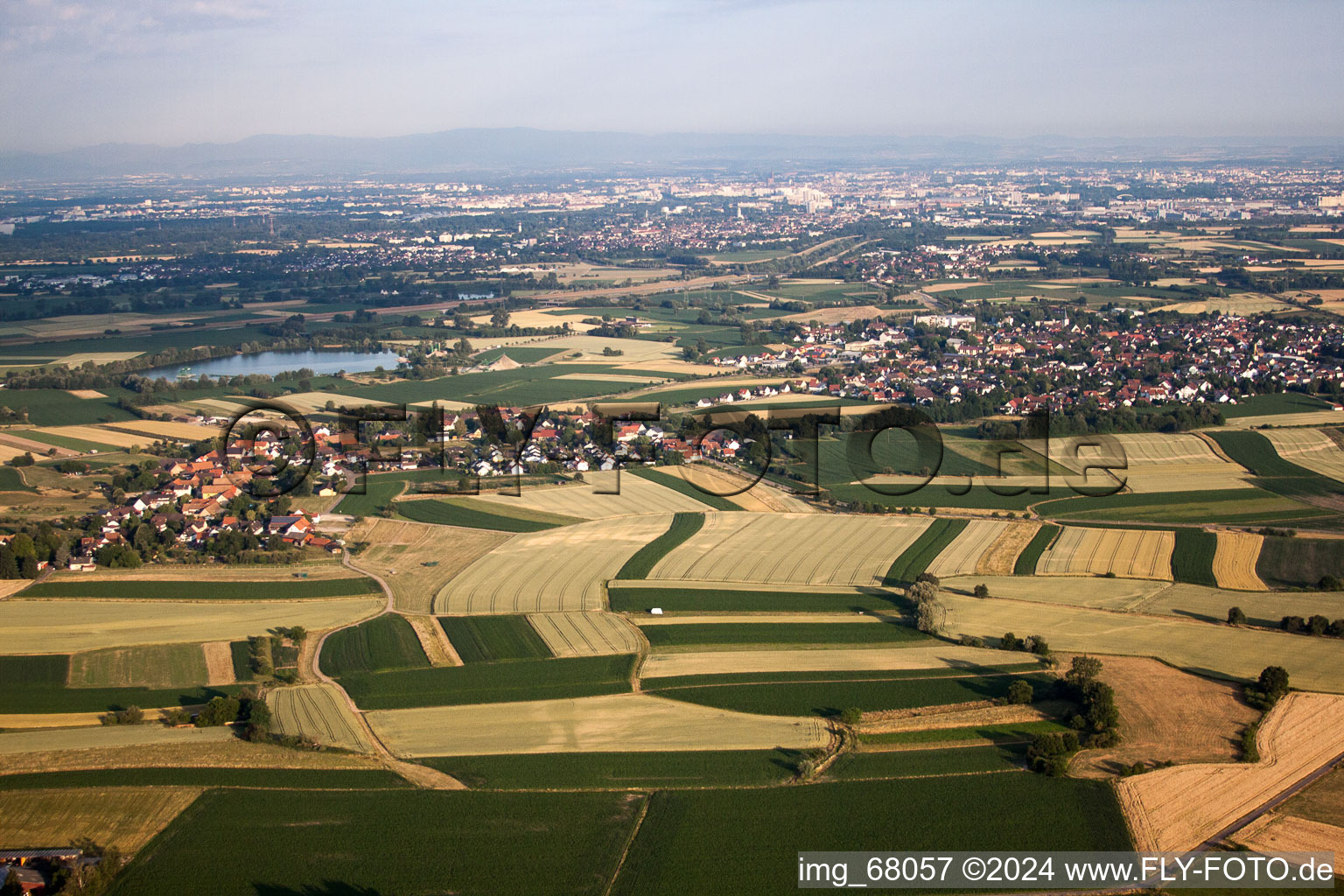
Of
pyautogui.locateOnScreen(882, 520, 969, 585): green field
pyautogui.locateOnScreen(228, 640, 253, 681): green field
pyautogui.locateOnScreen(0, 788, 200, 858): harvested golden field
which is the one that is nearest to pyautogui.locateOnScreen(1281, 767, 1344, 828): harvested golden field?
pyautogui.locateOnScreen(882, 520, 969, 585): green field

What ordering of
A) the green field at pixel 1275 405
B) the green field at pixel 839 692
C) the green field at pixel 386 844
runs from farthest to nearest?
the green field at pixel 1275 405 → the green field at pixel 839 692 → the green field at pixel 386 844

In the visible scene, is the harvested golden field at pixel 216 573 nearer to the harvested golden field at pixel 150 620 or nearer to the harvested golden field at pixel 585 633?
the harvested golden field at pixel 150 620

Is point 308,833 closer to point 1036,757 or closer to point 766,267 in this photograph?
point 1036,757

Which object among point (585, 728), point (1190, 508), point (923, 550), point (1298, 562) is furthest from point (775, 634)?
point (1190, 508)

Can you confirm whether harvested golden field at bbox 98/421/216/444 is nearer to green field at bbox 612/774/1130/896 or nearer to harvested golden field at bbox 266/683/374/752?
harvested golden field at bbox 266/683/374/752

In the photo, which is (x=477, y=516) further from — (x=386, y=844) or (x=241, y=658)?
(x=386, y=844)

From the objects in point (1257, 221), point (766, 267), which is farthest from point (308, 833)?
point (1257, 221)

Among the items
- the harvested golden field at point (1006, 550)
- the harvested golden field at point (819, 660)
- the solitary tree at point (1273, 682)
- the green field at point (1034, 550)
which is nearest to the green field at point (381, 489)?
the harvested golden field at point (819, 660)
